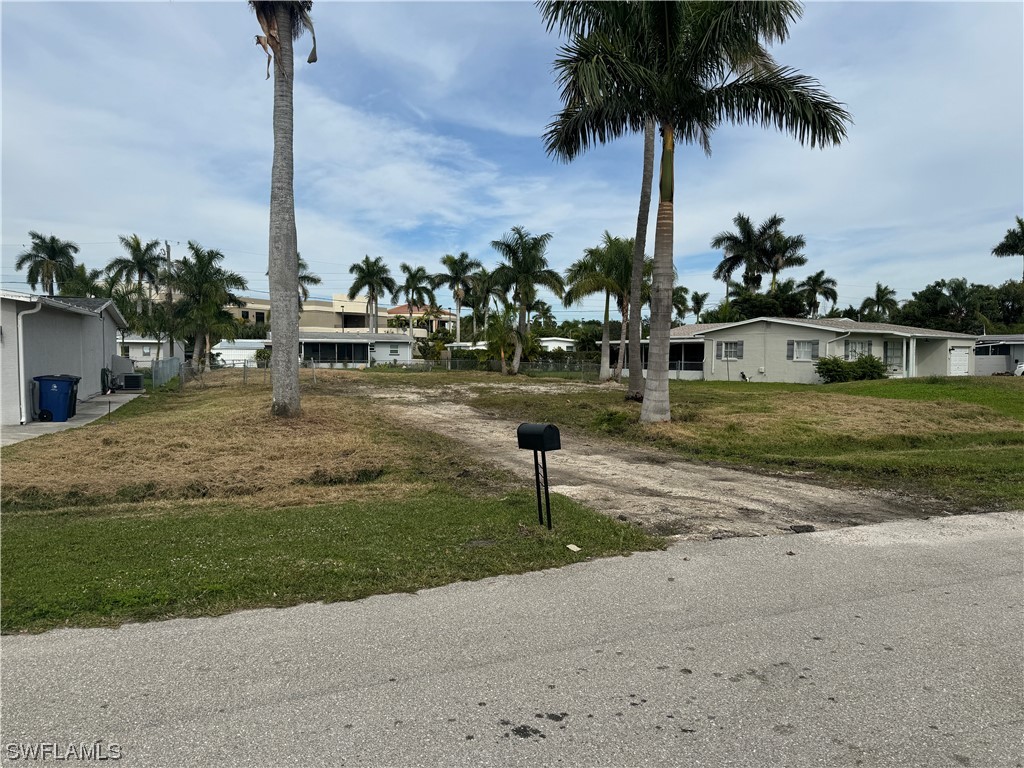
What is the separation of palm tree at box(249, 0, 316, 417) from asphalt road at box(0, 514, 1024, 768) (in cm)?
1089

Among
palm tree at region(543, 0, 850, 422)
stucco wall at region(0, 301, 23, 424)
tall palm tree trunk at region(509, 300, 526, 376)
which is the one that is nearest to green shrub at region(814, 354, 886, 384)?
tall palm tree trunk at region(509, 300, 526, 376)

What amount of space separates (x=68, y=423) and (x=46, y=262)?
49.7m

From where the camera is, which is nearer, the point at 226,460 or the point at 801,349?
the point at 226,460

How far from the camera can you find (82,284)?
55906mm

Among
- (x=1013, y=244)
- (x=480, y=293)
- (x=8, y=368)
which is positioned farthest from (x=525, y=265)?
(x=1013, y=244)

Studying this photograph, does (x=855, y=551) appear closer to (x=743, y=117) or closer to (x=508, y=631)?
(x=508, y=631)

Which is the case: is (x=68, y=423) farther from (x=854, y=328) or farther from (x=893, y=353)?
(x=893, y=353)

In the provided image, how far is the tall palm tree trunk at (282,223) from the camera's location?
47.6ft

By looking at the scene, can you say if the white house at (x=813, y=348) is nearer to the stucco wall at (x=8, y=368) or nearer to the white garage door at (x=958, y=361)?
the white garage door at (x=958, y=361)

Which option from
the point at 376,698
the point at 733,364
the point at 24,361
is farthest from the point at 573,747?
the point at 733,364

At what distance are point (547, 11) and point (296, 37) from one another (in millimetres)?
5668

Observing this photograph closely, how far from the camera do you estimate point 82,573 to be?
5.02 meters

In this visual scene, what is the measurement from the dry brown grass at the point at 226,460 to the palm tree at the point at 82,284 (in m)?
47.8

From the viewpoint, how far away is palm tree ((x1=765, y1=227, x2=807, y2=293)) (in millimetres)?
56125
